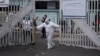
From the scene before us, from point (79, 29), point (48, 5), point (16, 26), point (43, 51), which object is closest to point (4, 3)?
point (16, 26)

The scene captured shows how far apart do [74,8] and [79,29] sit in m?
1.34

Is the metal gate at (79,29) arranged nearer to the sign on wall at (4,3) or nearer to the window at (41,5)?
the sign on wall at (4,3)

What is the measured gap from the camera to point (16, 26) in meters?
19.8

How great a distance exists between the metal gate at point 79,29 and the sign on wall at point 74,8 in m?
0.31

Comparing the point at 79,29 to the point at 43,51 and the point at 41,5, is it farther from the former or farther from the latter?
the point at 41,5

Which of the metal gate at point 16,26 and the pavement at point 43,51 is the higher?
the metal gate at point 16,26

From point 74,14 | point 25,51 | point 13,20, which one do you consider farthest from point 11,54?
point 74,14

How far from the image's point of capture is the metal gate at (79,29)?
18.9 meters

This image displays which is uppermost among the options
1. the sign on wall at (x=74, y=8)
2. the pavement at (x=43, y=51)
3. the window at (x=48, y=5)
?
the window at (x=48, y=5)

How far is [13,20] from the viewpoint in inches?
769

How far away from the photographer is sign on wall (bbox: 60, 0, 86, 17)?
18922mm

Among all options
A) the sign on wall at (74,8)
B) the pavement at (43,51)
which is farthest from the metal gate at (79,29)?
the pavement at (43,51)

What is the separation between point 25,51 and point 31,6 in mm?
3359

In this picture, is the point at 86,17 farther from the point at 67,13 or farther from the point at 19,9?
the point at 19,9
